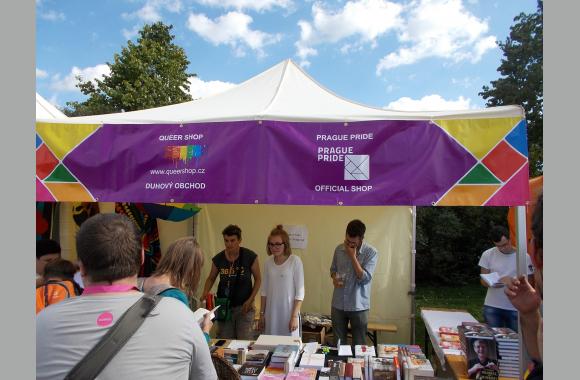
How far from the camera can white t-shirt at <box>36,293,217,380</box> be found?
1.10 m

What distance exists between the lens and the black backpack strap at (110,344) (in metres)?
1.08

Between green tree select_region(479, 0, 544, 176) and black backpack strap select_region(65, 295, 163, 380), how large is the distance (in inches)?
567

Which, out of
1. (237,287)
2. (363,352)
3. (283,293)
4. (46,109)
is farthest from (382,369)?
(46,109)

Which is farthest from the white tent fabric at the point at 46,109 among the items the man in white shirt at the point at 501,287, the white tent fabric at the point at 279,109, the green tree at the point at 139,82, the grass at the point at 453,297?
the green tree at the point at 139,82

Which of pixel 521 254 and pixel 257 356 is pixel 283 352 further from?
pixel 521 254

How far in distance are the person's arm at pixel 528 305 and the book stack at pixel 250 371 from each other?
147 cm

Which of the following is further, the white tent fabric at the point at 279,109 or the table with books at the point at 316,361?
the table with books at the point at 316,361

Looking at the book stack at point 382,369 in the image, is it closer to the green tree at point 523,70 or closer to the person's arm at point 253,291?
the person's arm at point 253,291

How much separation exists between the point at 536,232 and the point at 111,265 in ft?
4.21

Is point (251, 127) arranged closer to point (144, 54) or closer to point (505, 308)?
point (505, 308)

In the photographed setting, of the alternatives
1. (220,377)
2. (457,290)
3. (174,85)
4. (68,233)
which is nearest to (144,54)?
(174,85)

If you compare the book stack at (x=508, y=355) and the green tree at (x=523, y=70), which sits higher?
the green tree at (x=523, y=70)

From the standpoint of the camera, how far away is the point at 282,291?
11.6 ft

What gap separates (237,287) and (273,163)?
1731 millimetres
